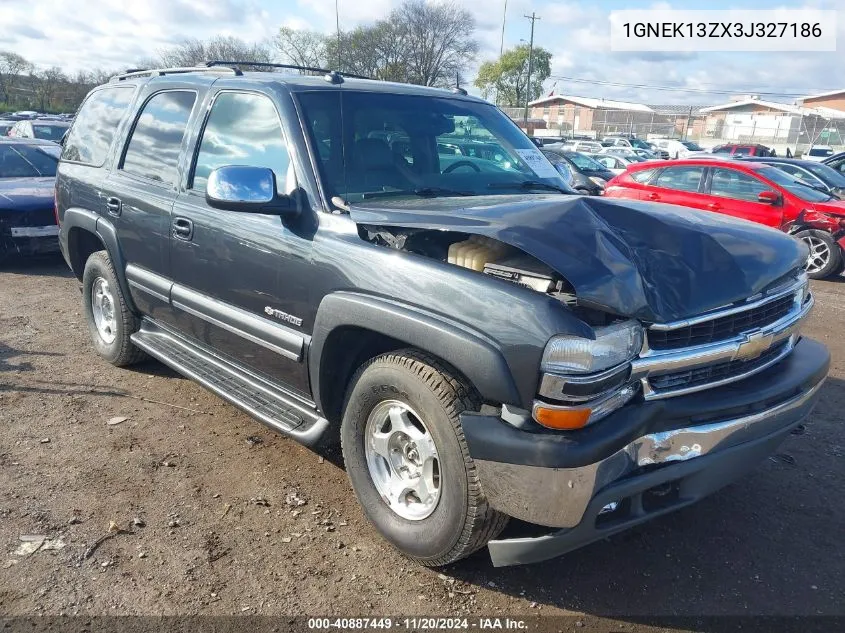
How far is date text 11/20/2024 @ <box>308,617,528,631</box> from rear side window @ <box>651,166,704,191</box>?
864 centimetres

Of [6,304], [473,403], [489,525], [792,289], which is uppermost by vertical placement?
[792,289]

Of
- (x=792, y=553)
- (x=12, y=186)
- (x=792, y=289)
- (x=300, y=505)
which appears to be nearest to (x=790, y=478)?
(x=792, y=553)

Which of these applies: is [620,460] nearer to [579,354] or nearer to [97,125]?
[579,354]

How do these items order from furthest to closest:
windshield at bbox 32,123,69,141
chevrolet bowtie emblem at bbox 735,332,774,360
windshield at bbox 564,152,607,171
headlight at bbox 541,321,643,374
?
windshield at bbox 564,152,607,171 < windshield at bbox 32,123,69,141 < chevrolet bowtie emblem at bbox 735,332,774,360 < headlight at bbox 541,321,643,374

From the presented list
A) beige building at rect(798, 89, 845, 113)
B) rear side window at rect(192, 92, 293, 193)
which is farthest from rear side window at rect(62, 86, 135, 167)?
beige building at rect(798, 89, 845, 113)

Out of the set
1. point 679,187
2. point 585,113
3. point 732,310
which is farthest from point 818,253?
point 585,113

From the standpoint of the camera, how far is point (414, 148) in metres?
3.61

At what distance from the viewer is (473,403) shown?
8.19 feet

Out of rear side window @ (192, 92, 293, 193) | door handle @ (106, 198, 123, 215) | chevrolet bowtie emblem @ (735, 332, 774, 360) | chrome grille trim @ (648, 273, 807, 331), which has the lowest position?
chevrolet bowtie emblem @ (735, 332, 774, 360)

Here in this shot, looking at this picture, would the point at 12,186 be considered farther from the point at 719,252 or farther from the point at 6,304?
the point at 719,252

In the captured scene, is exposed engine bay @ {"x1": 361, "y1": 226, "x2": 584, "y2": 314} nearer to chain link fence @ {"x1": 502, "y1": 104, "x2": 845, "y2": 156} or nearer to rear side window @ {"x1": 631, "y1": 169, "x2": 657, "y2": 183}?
rear side window @ {"x1": 631, "y1": 169, "x2": 657, "y2": 183}

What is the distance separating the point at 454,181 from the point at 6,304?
211 inches

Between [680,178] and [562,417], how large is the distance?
8824mm

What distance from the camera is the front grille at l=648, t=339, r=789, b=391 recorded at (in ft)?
8.13
